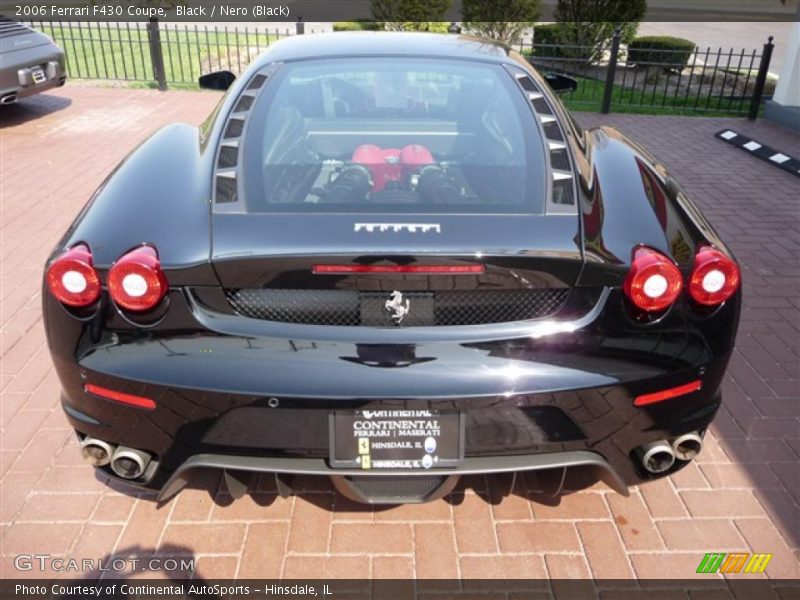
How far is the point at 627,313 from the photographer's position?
2.02 m

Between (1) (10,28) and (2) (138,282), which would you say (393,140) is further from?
(1) (10,28)

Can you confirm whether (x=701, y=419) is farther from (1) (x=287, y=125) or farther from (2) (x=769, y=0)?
(2) (x=769, y=0)

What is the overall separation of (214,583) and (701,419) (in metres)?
1.69

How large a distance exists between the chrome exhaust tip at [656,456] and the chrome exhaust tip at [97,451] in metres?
1.70

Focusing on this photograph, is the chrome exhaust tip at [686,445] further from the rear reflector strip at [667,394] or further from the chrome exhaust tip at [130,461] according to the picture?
the chrome exhaust tip at [130,461]

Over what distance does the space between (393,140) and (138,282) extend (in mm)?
1280

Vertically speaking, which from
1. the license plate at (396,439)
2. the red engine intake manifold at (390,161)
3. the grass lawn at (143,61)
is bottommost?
the grass lawn at (143,61)

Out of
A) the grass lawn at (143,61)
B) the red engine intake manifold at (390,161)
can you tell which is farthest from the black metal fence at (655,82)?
the red engine intake manifold at (390,161)

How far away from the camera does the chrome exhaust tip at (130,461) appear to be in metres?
2.14

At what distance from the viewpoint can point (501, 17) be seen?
12875mm

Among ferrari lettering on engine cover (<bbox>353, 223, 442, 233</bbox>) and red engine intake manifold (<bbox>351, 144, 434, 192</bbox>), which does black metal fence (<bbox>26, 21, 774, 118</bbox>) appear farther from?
ferrari lettering on engine cover (<bbox>353, 223, 442, 233</bbox>)

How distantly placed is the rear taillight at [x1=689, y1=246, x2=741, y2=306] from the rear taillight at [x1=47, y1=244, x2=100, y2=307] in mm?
1804

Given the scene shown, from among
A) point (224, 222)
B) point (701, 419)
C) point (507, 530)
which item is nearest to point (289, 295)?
point (224, 222)

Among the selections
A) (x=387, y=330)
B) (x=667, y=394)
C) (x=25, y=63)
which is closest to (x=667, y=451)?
(x=667, y=394)
